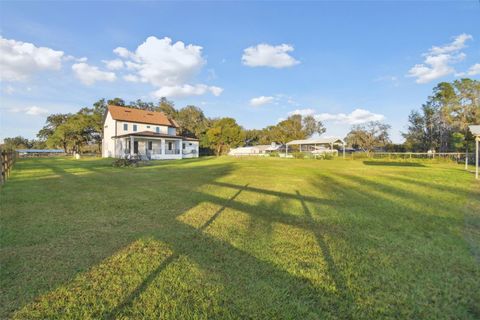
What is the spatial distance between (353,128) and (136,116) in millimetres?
36735

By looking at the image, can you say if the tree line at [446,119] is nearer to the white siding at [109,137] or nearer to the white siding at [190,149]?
the white siding at [190,149]

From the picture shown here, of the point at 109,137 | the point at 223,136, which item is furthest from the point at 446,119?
the point at 109,137

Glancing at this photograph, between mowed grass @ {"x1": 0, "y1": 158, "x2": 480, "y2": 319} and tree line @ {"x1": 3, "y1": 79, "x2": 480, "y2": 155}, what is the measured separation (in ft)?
103

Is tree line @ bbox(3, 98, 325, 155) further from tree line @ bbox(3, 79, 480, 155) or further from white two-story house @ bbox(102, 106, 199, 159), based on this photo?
white two-story house @ bbox(102, 106, 199, 159)

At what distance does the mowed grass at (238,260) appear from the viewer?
2264 millimetres

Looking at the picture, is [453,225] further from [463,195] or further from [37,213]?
[37,213]

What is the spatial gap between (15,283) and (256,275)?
246 cm

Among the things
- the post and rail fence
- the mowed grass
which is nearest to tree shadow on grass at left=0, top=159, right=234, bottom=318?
the mowed grass

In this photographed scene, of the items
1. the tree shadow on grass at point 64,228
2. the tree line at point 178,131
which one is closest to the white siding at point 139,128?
the tree line at point 178,131

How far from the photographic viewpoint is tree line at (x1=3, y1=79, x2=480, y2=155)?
112ft

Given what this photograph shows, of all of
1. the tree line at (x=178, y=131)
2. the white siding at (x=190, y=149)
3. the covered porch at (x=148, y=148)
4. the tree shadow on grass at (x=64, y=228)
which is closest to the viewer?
the tree shadow on grass at (x=64, y=228)

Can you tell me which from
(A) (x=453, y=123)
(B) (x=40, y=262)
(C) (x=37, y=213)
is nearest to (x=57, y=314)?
(B) (x=40, y=262)

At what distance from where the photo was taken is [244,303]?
7.52 ft

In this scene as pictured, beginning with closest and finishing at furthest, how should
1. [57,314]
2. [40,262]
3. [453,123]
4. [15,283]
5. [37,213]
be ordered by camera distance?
[57,314], [15,283], [40,262], [37,213], [453,123]
